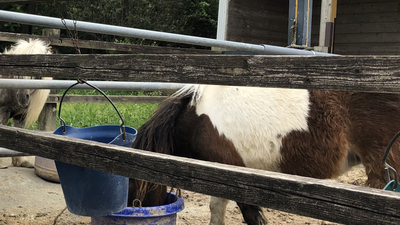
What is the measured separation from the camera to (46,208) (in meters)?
3.66

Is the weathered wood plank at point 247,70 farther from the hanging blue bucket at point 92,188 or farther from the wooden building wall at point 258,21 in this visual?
the wooden building wall at point 258,21

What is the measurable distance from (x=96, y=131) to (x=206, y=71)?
3.53 feet

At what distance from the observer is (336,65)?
1134mm

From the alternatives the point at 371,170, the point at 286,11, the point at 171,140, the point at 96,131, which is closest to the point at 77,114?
the point at 286,11

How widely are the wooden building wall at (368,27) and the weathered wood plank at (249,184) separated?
767cm

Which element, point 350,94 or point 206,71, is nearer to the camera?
point 206,71

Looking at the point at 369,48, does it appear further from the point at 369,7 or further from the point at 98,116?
the point at 98,116

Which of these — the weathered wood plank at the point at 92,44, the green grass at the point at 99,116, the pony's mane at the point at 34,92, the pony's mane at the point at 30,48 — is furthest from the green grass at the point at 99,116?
the pony's mane at the point at 30,48

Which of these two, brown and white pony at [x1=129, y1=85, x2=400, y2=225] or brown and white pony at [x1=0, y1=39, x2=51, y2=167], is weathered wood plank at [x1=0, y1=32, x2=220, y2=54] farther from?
brown and white pony at [x1=129, y1=85, x2=400, y2=225]

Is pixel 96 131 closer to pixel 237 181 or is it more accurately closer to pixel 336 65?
pixel 237 181

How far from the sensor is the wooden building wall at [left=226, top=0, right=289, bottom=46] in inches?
285

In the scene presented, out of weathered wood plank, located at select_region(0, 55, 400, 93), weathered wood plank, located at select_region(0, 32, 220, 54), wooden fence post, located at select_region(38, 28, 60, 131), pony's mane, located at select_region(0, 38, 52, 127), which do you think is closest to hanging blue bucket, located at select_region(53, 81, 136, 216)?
weathered wood plank, located at select_region(0, 55, 400, 93)

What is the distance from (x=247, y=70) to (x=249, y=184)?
0.37 m

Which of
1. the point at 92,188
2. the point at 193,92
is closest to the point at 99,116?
the point at 193,92
